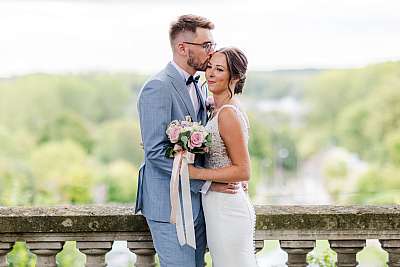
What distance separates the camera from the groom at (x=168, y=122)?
136 inches

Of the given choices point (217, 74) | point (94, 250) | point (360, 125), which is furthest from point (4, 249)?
point (360, 125)

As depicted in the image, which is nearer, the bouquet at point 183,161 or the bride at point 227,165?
the bouquet at point 183,161

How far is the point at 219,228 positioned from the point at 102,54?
6817 centimetres

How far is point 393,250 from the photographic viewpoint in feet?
12.0

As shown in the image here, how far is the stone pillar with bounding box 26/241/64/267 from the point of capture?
364 centimetres

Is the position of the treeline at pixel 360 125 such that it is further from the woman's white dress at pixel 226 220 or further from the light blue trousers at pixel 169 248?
the light blue trousers at pixel 169 248

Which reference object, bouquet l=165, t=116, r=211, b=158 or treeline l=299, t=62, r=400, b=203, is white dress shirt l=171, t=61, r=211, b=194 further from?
treeline l=299, t=62, r=400, b=203

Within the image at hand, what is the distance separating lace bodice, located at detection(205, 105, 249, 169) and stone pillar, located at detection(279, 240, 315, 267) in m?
0.45

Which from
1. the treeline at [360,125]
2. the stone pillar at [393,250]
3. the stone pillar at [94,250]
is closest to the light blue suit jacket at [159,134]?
the stone pillar at [94,250]

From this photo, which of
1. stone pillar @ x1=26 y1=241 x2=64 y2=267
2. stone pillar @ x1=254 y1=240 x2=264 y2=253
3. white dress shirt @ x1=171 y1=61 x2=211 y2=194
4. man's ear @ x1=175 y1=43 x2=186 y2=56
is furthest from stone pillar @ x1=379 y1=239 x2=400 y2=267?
stone pillar @ x1=26 y1=241 x2=64 y2=267

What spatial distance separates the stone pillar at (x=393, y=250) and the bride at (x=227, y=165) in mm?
595

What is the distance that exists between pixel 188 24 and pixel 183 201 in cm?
77

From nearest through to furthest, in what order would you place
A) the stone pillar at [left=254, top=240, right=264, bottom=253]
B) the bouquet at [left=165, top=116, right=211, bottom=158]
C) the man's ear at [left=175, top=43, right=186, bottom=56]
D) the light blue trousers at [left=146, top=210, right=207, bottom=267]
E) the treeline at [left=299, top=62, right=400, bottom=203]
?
the bouquet at [left=165, top=116, right=211, bottom=158] → the light blue trousers at [left=146, top=210, right=207, bottom=267] → the man's ear at [left=175, top=43, right=186, bottom=56] → the stone pillar at [left=254, top=240, right=264, bottom=253] → the treeline at [left=299, top=62, right=400, bottom=203]

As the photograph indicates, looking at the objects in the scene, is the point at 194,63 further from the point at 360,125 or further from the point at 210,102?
the point at 360,125
